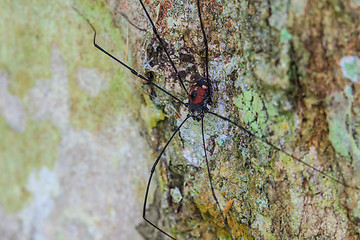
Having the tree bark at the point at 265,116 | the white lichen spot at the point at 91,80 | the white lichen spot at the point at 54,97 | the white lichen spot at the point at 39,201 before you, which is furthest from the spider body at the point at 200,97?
the white lichen spot at the point at 39,201

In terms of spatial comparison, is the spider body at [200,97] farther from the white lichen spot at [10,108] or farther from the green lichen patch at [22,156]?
the white lichen spot at [10,108]

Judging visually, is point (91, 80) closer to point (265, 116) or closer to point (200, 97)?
point (200, 97)

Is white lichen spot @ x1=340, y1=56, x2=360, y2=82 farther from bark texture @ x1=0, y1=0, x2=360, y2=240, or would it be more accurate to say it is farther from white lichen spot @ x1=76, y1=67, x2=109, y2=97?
white lichen spot @ x1=76, y1=67, x2=109, y2=97

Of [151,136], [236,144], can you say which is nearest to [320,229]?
[236,144]

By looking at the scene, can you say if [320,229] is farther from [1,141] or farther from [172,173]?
[1,141]

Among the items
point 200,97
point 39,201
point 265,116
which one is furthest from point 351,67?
point 39,201
